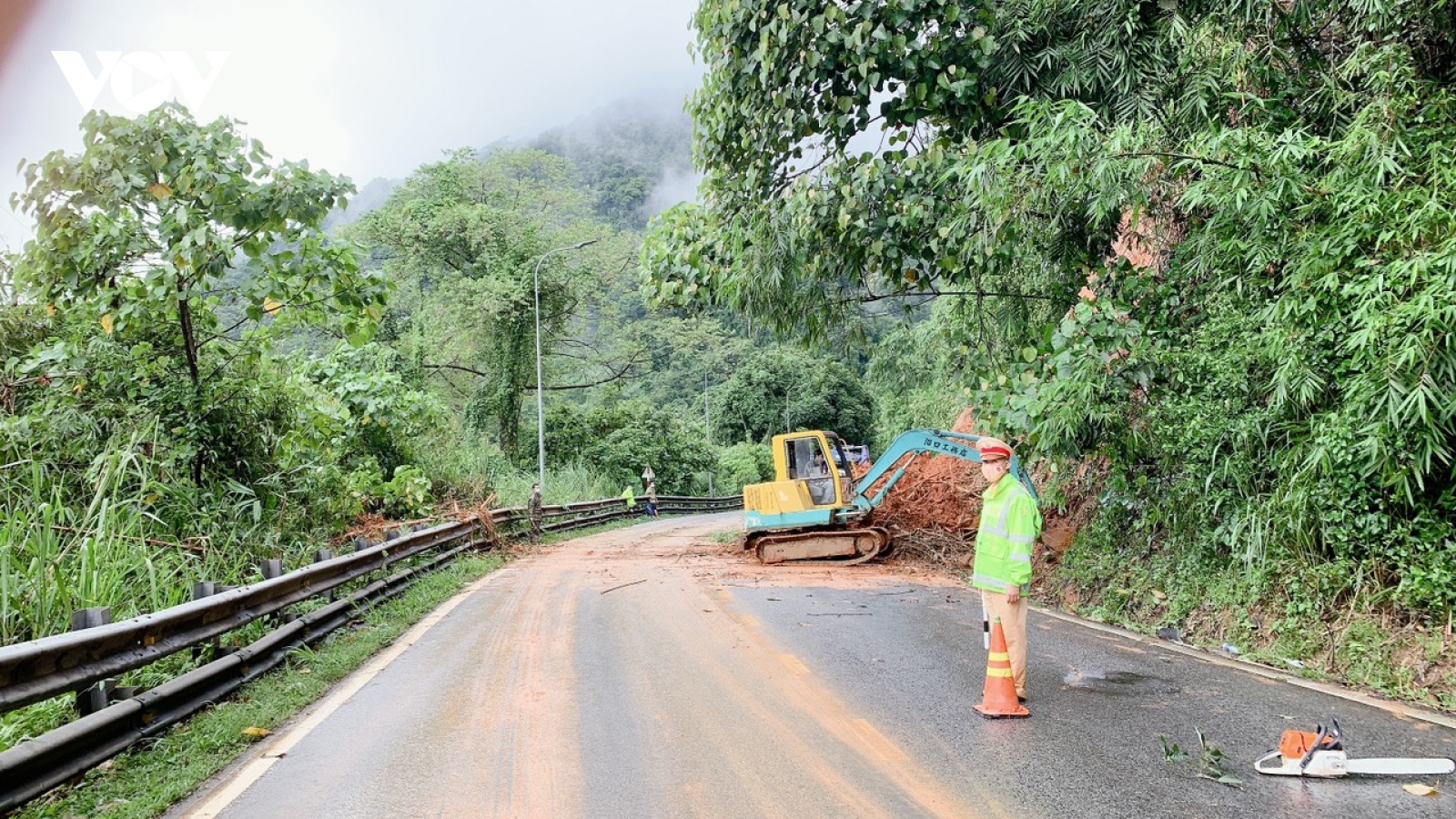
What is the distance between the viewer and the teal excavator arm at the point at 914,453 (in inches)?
527

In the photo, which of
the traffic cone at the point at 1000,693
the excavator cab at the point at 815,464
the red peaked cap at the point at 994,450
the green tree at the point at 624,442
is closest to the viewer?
the traffic cone at the point at 1000,693

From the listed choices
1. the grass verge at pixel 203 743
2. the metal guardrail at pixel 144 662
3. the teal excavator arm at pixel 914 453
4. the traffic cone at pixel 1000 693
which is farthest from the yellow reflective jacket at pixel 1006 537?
the metal guardrail at pixel 144 662

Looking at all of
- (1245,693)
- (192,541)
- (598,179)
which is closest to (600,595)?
(192,541)

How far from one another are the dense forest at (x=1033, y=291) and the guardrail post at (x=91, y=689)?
1070 mm

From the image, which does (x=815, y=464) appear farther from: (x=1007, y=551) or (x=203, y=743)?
(x=203, y=743)

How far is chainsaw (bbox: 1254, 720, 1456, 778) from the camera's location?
15.0ft

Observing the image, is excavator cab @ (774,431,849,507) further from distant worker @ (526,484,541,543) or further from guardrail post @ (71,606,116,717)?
guardrail post @ (71,606,116,717)

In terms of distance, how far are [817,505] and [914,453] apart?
263 cm

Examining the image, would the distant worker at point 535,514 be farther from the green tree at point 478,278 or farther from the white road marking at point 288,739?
the green tree at point 478,278

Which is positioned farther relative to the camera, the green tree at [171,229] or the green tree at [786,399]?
the green tree at [786,399]

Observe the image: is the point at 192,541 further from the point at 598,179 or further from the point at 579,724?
the point at 598,179

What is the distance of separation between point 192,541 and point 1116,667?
7957 millimetres

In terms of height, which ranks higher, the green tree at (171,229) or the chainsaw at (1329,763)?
the green tree at (171,229)

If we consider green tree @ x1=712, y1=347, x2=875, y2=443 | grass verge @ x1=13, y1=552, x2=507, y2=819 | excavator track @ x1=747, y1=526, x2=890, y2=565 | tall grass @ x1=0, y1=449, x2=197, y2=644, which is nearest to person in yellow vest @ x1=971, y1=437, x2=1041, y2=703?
grass verge @ x1=13, y1=552, x2=507, y2=819
